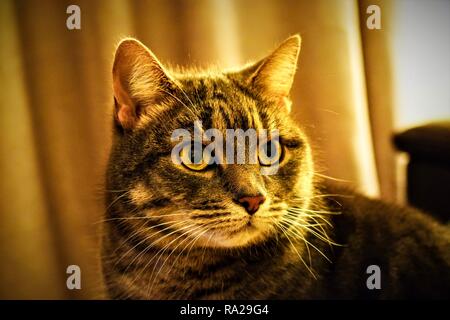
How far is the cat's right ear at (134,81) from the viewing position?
788 mm

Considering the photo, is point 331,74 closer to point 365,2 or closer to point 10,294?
point 365,2

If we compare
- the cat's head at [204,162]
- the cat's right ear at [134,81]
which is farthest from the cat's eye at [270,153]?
the cat's right ear at [134,81]

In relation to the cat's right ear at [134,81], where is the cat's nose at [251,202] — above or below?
below

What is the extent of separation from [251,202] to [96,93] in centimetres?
54

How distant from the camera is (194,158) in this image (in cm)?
79

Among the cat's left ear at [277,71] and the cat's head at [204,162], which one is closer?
the cat's head at [204,162]

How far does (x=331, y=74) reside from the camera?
1006mm

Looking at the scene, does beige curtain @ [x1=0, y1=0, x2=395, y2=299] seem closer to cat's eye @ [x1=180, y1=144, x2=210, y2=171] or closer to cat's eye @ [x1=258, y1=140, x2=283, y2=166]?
cat's eye @ [x1=258, y1=140, x2=283, y2=166]

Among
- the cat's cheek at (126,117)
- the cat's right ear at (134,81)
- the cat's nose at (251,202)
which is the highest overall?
the cat's right ear at (134,81)

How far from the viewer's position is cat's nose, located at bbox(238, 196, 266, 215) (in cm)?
73

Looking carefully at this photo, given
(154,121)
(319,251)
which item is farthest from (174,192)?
(319,251)

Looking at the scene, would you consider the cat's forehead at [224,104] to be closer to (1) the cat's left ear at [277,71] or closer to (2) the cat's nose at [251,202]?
(1) the cat's left ear at [277,71]

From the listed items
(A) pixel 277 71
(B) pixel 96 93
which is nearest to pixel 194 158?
(A) pixel 277 71
